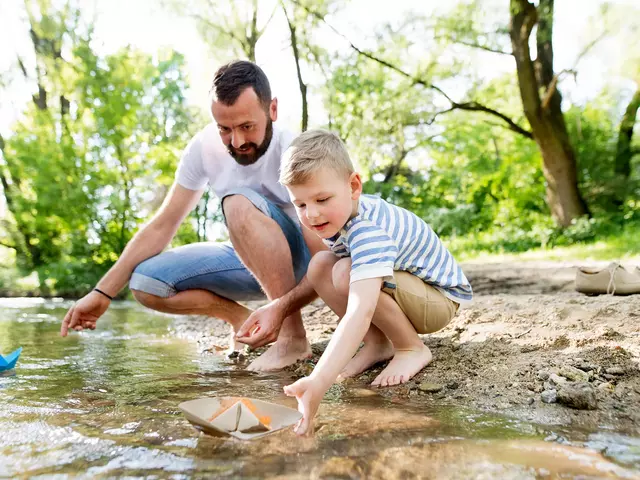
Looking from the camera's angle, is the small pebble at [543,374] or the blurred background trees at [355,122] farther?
the blurred background trees at [355,122]

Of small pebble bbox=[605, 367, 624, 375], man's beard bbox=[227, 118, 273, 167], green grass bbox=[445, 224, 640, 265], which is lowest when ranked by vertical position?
green grass bbox=[445, 224, 640, 265]

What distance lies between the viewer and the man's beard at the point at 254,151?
2.72 metres

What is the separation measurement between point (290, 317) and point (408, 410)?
1.02 meters

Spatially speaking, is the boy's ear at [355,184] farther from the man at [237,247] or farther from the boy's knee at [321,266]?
the man at [237,247]

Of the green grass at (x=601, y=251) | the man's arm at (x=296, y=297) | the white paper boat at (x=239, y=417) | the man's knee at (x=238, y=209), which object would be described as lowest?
the green grass at (x=601, y=251)

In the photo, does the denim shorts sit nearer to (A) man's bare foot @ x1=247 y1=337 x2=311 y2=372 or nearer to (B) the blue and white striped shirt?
(A) man's bare foot @ x1=247 y1=337 x2=311 y2=372

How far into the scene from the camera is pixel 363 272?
1819 millimetres

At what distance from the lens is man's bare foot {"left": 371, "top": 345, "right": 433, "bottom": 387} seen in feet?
6.79

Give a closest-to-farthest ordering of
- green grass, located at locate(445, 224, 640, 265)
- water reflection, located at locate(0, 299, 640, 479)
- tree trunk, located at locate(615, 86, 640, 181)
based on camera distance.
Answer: water reflection, located at locate(0, 299, 640, 479) < green grass, located at locate(445, 224, 640, 265) < tree trunk, located at locate(615, 86, 640, 181)

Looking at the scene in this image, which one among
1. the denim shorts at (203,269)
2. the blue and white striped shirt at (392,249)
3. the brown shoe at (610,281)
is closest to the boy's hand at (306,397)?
the blue and white striped shirt at (392,249)

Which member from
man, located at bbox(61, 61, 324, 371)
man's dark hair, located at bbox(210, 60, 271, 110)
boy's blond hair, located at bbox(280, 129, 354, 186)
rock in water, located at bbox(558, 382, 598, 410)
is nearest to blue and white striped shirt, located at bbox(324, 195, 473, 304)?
boy's blond hair, located at bbox(280, 129, 354, 186)

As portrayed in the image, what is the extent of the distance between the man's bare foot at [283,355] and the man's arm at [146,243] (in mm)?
799

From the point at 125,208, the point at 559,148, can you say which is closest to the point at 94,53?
the point at 125,208

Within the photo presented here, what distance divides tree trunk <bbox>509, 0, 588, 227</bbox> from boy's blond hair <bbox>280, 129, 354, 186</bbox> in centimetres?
948
